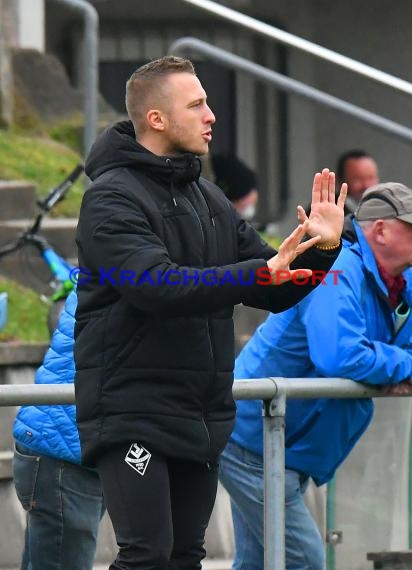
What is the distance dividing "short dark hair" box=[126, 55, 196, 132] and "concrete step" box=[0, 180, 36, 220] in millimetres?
4061

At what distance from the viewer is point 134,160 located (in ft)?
13.2

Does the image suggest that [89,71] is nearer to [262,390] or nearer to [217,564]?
[217,564]

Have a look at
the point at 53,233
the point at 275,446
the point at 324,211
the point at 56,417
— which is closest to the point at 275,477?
the point at 275,446

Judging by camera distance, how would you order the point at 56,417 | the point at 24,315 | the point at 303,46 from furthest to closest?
the point at 303,46 → the point at 24,315 → the point at 56,417

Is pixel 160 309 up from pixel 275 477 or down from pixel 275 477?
up

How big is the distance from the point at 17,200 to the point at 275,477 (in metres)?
3.86

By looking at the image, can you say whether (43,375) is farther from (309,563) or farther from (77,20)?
(77,20)

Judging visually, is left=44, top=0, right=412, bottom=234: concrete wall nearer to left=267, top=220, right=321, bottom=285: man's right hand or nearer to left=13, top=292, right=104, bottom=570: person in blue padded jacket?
left=13, top=292, right=104, bottom=570: person in blue padded jacket

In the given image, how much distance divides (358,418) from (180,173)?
129 cm

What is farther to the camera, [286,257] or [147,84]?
[147,84]

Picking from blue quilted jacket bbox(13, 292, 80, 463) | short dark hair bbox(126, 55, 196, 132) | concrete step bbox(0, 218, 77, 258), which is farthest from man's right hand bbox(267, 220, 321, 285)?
concrete step bbox(0, 218, 77, 258)

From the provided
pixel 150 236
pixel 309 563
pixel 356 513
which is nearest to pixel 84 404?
pixel 150 236

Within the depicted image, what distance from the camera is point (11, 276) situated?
7.90m

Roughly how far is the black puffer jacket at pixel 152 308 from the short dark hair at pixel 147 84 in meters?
0.07
